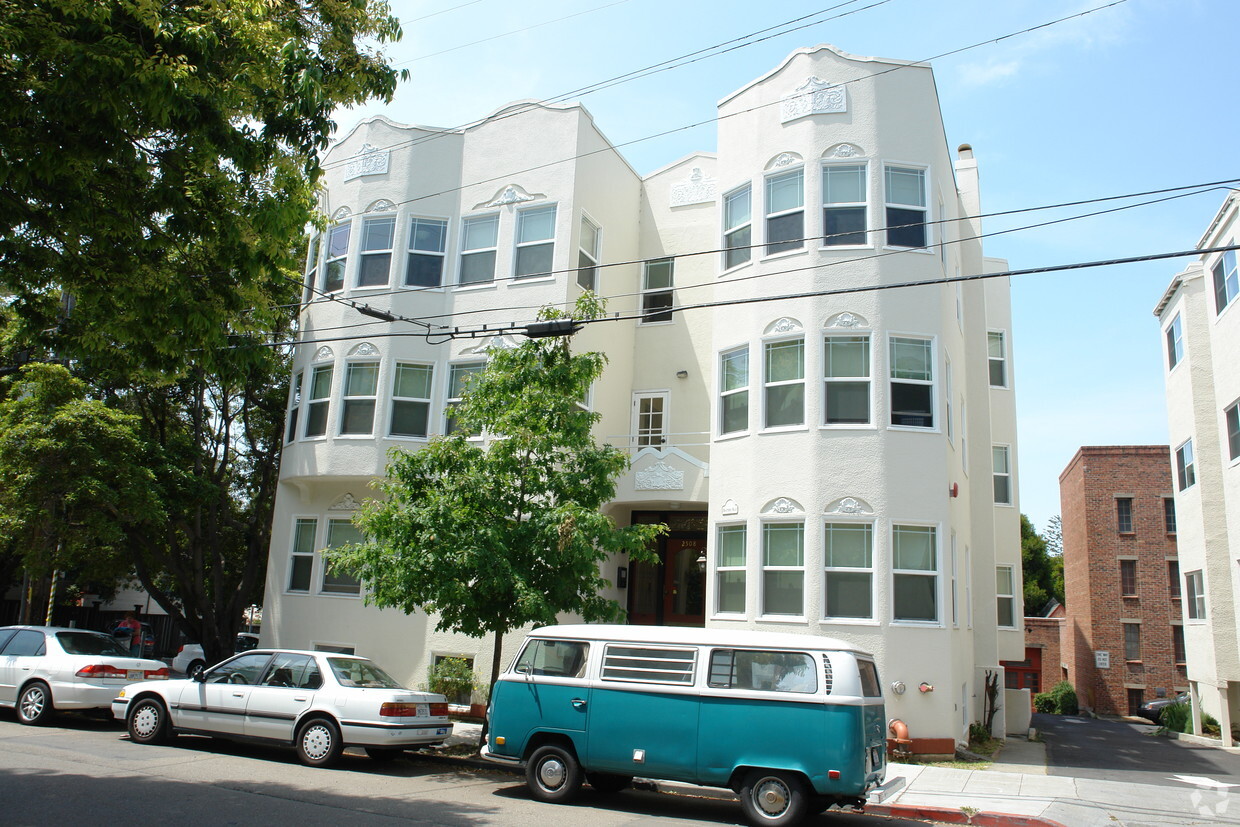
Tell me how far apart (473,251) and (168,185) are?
11351 millimetres

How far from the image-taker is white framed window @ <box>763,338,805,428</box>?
16188mm

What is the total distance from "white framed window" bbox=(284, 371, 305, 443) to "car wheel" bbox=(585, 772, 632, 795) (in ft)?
39.2

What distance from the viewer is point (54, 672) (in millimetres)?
14109

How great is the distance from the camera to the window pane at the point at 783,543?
50.9ft

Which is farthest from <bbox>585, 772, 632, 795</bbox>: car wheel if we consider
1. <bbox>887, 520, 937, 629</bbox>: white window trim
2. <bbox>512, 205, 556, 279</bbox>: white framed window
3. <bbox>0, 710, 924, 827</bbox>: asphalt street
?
<bbox>512, 205, 556, 279</bbox>: white framed window

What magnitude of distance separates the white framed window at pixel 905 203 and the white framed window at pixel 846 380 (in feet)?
6.70

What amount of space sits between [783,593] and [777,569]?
404 millimetres

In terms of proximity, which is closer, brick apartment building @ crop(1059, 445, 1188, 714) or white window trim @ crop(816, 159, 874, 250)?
white window trim @ crop(816, 159, 874, 250)

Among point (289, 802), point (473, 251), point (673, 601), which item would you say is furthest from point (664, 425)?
point (289, 802)

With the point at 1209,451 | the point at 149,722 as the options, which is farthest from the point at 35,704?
the point at 1209,451

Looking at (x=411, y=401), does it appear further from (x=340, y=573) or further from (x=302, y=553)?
(x=302, y=553)

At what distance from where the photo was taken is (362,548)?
13.6 m

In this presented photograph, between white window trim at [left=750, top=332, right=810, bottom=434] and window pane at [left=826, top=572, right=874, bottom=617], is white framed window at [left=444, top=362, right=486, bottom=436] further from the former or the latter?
window pane at [left=826, top=572, right=874, bottom=617]

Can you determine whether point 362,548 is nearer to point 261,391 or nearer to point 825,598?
point 825,598
